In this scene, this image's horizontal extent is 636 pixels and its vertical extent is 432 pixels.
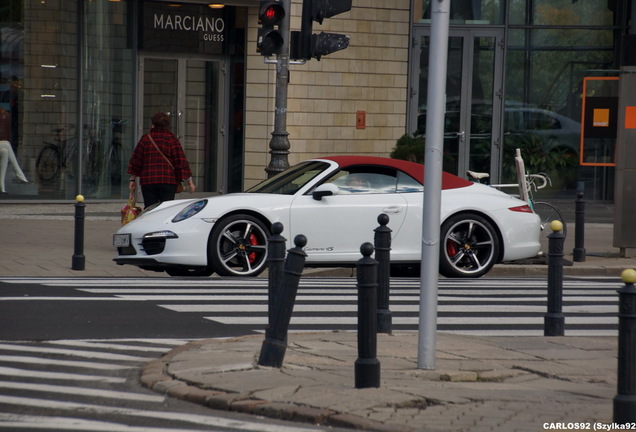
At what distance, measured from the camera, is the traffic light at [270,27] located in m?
14.0

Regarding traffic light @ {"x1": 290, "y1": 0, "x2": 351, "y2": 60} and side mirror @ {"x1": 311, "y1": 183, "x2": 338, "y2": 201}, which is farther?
traffic light @ {"x1": 290, "y1": 0, "x2": 351, "y2": 60}

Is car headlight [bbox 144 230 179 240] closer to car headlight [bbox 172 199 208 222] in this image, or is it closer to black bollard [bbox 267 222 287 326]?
car headlight [bbox 172 199 208 222]

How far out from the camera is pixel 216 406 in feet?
Result: 20.2

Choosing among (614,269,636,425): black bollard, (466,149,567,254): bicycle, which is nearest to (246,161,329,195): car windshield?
(466,149,567,254): bicycle

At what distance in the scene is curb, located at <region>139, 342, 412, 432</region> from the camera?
566 centimetres

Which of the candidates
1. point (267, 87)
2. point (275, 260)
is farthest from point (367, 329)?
point (267, 87)

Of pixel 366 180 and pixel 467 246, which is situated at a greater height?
pixel 366 180

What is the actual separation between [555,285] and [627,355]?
130 inches

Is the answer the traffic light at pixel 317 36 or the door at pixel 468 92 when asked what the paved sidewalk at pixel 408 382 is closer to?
the traffic light at pixel 317 36

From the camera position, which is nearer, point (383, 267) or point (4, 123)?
point (383, 267)

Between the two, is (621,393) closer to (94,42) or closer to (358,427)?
(358,427)

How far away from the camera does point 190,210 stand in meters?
12.4

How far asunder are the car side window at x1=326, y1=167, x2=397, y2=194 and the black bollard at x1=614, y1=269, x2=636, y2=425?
7.21 metres

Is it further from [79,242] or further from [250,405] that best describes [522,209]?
[250,405]
